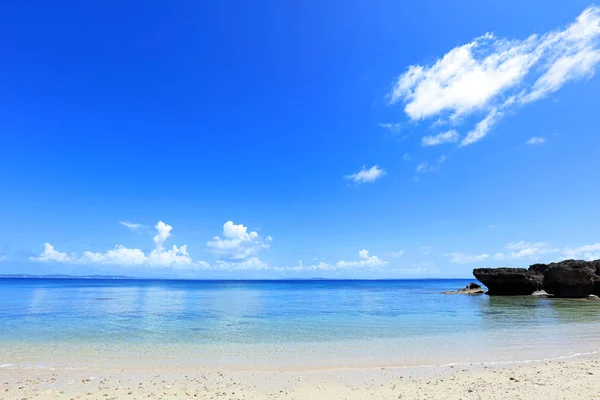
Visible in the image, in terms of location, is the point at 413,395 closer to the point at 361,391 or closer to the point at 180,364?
the point at 361,391

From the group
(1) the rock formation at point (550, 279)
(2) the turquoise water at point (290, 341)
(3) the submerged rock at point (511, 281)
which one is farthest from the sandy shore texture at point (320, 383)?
(3) the submerged rock at point (511, 281)

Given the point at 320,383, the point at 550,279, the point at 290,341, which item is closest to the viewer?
the point at 320,383

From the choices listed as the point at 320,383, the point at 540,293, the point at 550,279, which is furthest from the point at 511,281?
the point at 320,383

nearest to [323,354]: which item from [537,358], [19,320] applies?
[537,358]

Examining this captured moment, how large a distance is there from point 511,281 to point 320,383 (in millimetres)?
63331

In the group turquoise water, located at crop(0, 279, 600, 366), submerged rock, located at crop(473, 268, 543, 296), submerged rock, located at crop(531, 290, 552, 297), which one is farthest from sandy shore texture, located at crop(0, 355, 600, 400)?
submerged rock, located at crop(473, 268, 543, 296)

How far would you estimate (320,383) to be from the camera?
37.9 ft

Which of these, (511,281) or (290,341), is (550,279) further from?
(290,341)

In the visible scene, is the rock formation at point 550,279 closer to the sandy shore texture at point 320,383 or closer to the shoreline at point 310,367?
the sandy shore texture at point 320,383

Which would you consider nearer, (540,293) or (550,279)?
(550,279)

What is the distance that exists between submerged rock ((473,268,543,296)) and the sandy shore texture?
183 ft

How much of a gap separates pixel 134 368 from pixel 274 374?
5.39 m

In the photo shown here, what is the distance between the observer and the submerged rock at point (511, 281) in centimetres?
6250

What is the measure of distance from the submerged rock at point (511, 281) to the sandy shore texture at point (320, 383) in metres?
55.8
